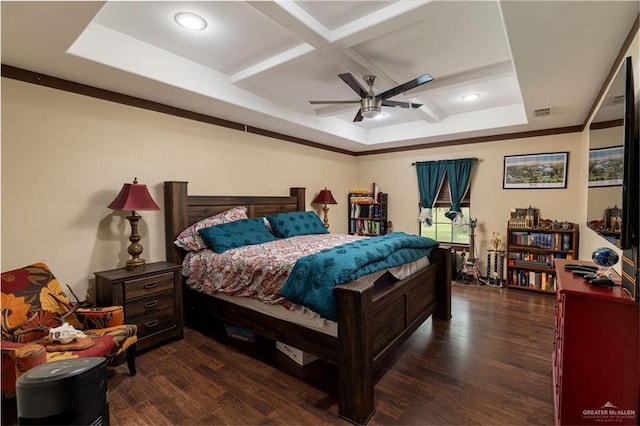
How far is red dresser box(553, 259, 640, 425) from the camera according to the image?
1423mm

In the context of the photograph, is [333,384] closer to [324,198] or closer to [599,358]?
[599,358]

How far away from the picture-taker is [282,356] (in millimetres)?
2611

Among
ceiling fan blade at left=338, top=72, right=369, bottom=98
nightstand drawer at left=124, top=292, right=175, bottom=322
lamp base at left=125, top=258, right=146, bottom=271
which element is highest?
ceiling fan blade at left=338, top=72, right=369, bottom=98

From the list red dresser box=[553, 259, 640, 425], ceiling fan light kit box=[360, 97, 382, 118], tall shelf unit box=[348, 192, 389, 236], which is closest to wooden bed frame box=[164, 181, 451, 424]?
red dresser box=[553, 259, 640, 425]

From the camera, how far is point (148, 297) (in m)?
2.71

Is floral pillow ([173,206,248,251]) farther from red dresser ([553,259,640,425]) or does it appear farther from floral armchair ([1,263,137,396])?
red dresser ([553,259,640,425])

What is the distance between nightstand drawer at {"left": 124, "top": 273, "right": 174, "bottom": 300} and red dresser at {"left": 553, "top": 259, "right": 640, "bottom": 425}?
2965 mm

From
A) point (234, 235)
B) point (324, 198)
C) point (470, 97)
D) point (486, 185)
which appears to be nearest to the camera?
point (234, 235)

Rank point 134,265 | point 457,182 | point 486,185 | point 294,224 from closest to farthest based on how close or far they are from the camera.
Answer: point 134,265, point 294,224, point 486,185, point 457,182

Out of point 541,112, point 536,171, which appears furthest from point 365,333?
point 536,171

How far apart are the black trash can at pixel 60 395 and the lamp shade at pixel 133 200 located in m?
1.83

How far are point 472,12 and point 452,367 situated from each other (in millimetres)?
2653

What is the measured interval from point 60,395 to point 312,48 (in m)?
2.55

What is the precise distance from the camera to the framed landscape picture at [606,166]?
5.36ft
